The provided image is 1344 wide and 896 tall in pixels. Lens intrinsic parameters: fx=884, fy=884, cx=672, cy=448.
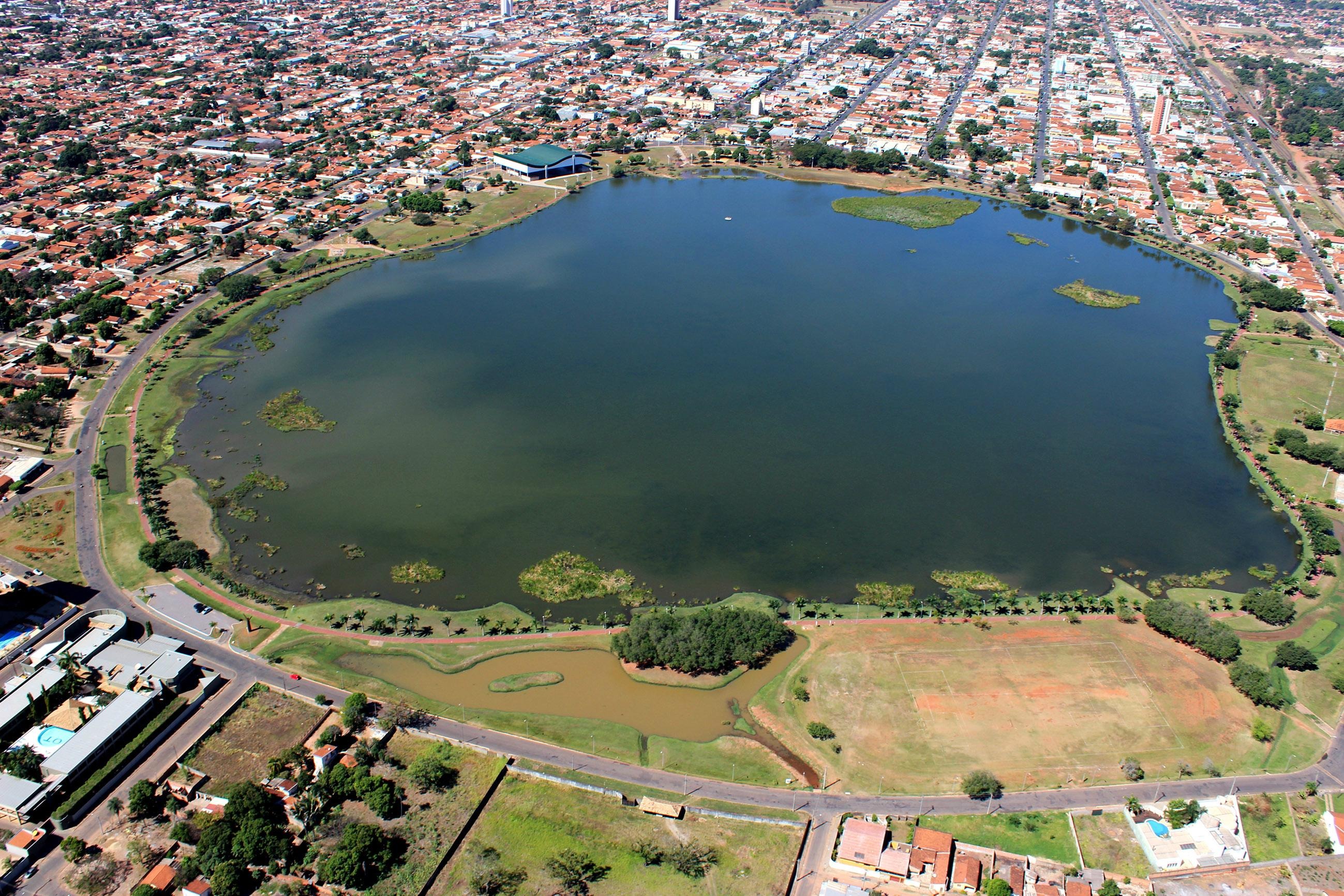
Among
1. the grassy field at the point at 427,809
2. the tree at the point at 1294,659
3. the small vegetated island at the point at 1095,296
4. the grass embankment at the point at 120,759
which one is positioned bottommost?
the grassy field at the point at 427,809

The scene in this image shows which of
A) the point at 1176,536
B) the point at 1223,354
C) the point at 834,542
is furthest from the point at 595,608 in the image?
the point at 1223,354

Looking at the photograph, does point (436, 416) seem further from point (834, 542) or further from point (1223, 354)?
point (1223, 354)

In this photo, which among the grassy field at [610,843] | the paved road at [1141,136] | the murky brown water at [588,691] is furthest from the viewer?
the paved road at [1141,136]

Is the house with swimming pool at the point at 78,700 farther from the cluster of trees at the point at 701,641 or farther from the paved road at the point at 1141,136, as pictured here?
the paved road at the point at 1141,136

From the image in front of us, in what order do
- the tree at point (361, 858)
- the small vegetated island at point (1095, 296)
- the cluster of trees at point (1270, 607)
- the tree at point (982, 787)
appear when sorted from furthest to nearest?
the small vegetated island at point (1095, 296), the cluster of trees at point (1270, 607), the tree at point (982, 787), the tree at point (361, 858)

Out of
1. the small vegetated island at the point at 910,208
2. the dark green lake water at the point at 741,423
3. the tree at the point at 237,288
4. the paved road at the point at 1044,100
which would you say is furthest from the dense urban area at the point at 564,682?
the paved road at the point at 1044,100

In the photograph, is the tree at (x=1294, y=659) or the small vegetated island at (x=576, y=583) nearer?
the tree at (x=1294, y=659)

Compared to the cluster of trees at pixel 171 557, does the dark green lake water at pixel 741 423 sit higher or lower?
higher
